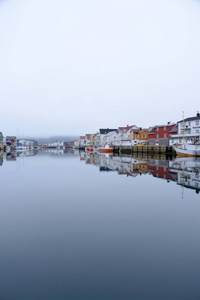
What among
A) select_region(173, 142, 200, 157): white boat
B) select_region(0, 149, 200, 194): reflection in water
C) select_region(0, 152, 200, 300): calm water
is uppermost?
select_region(173, 142, 200, 157): white boat

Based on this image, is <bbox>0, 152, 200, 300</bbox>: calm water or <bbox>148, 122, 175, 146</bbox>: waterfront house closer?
<bbox>0, 152, 200, 300</bbox>: calm water

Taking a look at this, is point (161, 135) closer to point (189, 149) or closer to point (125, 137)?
point (189, 149)

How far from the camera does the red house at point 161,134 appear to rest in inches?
2264

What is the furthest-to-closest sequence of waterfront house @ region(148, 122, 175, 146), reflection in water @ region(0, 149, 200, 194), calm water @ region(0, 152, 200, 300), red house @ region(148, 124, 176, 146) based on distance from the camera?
1. waterfront house @ region(148, 122, 175, 146)
2. red house @ region(148, 124, 176, 146)
3. reflection in water @ region(0, 149, 200, 194)
4. calm water @ region(0, 152, 200, 300)

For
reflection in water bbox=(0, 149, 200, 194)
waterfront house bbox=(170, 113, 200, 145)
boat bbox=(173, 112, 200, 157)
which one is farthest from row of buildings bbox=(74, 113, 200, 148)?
reflection in water bbox=(0, 149, 200, 194)

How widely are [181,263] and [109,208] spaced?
4.48m

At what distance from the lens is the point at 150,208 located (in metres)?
8.86

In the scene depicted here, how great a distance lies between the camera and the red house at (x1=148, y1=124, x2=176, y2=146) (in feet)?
189

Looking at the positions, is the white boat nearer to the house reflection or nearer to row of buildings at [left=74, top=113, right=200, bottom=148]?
row of buildings at [left=74, top=113, right=200, bottom=148]

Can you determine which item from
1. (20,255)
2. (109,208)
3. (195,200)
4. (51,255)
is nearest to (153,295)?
(51,255)

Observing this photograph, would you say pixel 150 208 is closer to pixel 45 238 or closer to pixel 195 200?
pixel 195 200

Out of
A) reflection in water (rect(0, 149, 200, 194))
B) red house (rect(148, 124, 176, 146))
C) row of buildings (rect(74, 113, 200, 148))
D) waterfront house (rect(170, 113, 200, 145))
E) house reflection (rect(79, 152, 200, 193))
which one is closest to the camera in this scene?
house reflection (rect(79, 152, 200, 193))

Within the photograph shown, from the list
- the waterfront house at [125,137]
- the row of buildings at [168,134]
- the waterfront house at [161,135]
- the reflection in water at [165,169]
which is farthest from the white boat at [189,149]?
the waterfront house at [125,137]

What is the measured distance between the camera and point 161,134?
197 ft
